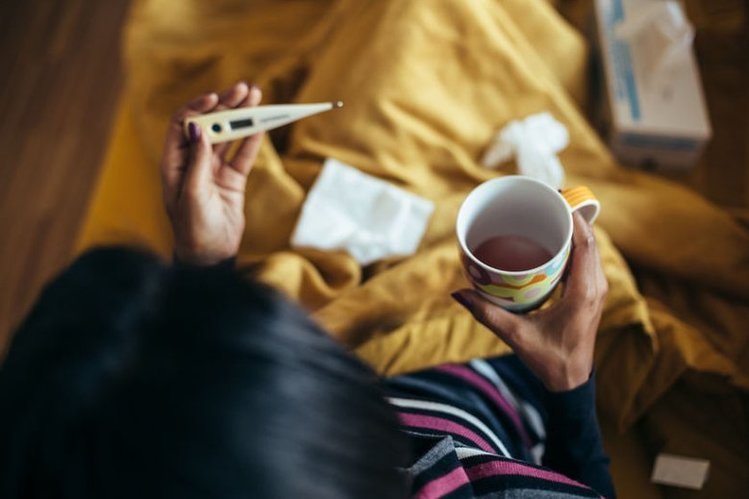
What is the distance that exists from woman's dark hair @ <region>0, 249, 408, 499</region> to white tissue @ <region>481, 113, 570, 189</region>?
513 mm

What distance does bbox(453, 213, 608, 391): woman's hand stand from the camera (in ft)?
1.90

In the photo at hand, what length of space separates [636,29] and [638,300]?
Result: 0.44 meters

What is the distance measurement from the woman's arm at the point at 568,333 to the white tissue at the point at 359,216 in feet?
0.77

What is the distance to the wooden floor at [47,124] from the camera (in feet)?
4.54

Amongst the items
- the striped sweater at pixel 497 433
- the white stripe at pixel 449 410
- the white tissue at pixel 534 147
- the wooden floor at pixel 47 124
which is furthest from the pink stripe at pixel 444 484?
the wooden floor at pixel 47 124

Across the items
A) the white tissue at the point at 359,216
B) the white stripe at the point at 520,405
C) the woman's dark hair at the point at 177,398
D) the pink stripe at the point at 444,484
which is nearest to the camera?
the woman's dark hair at the point at 177,398

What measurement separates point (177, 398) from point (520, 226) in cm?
37

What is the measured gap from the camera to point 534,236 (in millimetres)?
621

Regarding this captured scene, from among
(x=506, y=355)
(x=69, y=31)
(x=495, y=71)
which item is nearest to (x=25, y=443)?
(x=506, y=355)

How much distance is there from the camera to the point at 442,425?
0.62 metres

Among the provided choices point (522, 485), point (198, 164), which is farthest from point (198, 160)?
point (522, 485)

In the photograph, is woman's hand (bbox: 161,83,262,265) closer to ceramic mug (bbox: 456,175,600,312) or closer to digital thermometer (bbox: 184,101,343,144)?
digital thermometer (bbox: 184,101,343,144)

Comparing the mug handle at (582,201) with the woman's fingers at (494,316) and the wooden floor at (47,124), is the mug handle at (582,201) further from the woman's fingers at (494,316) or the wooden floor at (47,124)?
the wooden floor at (47,124)

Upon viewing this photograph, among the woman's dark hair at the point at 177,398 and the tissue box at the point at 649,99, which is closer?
the woman's dark hair at the point at 177,398
